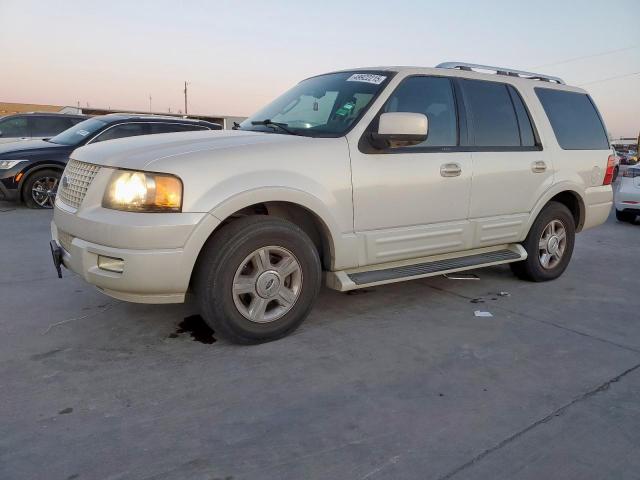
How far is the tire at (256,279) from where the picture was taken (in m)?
3.18

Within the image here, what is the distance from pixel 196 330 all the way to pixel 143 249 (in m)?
0.87

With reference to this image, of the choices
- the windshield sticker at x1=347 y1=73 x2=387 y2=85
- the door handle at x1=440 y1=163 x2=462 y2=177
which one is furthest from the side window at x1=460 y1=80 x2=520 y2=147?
the windshield sticker at x1=347 y1=73 x2=387 y2=85

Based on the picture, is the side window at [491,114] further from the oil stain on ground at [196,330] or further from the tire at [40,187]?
the tire at [40,187]

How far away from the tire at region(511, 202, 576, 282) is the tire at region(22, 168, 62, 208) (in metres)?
7.19

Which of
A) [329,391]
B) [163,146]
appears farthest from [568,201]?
[163,146]

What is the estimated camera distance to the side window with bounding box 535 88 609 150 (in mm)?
5059

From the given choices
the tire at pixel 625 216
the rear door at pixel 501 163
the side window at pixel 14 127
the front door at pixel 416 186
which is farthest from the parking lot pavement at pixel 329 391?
the side window at pixel 14 127

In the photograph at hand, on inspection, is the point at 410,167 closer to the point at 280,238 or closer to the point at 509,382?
the point at 280,238

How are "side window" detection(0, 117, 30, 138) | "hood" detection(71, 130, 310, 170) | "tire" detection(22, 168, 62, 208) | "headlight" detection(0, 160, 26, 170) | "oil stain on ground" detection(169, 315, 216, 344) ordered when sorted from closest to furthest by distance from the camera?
"hood" detection(71, 130, 310, 170) < "oil stain on ground" detection(169, 315, 216, 344) < "headlight" detection(0, 160, 26, 170) < "tire" detection(22, 168, 62, 208) < "side window" detection(0, 117, 30, 138)

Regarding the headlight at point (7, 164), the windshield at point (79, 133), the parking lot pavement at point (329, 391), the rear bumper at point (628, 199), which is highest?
the windshield at point (79, 133)

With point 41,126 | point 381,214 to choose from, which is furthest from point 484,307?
point 41,126

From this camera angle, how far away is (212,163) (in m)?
3.12

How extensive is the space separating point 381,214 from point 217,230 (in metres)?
1.18

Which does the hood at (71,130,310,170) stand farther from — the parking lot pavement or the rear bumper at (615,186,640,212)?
the rear bumper at (615,186,640,212)
